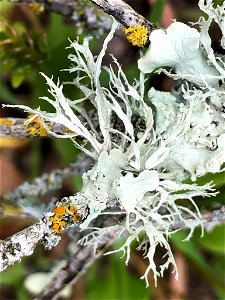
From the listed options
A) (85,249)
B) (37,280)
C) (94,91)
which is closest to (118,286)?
(37,280)

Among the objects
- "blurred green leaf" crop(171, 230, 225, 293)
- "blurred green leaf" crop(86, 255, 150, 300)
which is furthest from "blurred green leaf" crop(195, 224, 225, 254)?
"blurred green leaf" crop(86, 255, 150, 300)

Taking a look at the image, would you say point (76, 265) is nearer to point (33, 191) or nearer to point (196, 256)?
point (33, 191)

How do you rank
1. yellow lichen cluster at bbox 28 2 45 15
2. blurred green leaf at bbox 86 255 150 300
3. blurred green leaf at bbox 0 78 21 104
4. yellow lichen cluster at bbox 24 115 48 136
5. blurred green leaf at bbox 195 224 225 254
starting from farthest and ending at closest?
blurred green leaf at bbox 0 78 21 104 < blurred green leaf at bbox 86 255 150 300 < blurred green leaf at bbox 195 224 225 254 < yellow lichen cluster at bbox 28 2 45 15 < yellow lichen cluster at bbox 24 115 48 136

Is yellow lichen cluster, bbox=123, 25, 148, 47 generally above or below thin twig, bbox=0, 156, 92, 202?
above

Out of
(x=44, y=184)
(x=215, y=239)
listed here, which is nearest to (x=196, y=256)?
(x=215, y=239)

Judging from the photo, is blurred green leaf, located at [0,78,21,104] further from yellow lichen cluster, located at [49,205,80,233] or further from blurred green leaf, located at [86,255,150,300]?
yellow lichen cluster, located at [49,205,80,233]

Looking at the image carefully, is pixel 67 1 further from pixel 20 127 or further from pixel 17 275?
pixel 17 275

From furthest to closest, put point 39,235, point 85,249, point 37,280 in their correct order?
point 37,280
point 85,249
point 39,235
